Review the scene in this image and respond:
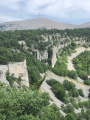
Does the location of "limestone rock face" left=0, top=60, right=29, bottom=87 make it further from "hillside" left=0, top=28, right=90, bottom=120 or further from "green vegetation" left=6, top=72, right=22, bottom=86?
"green vegetation" left=6, top=72, right=22, bottom=86

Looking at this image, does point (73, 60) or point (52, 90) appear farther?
point (73, 60)

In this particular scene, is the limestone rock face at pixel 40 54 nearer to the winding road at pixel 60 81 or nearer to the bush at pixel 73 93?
the winding road at pixel 60 81

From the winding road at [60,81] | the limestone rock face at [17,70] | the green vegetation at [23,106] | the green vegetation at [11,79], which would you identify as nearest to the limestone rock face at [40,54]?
the winding road at [60,81]

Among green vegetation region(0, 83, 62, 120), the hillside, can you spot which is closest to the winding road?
the hillside

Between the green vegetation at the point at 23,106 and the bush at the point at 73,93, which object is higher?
the green vegetation at the point at 23,106

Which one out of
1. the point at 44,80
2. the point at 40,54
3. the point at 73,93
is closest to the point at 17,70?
the point at 44,80

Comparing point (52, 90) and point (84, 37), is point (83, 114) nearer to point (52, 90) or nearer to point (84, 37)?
point (52, 90)

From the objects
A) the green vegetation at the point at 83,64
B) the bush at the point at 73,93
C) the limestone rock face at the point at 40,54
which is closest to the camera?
the bush at the point at 73,93

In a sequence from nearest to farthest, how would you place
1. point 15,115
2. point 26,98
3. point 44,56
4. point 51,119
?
1. point 15,115
2. point 26,98
3. point 51,119
4. point 44,56

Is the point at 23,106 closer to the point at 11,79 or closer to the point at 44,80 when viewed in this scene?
the point at 11,79

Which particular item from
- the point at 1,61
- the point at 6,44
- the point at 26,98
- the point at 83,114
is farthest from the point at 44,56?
the point at 26,98

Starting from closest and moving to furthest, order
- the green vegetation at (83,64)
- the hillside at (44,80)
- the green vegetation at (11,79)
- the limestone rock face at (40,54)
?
the hillside at (44,80) < the green vegetation at (11,79) < the limestone rock face at (40,54) < the green vegetation at (83,64)
